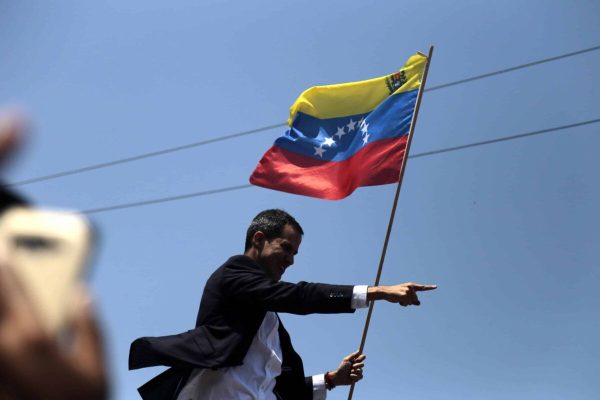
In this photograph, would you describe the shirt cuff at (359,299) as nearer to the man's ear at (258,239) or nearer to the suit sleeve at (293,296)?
the suit sleeve at (293,296)

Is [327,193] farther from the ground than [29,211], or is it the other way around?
[327,193]

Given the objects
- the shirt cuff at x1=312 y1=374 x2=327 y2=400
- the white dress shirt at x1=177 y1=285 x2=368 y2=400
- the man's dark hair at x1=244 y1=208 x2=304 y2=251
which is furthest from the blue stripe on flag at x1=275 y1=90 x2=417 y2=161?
the white dress shirt at x1=177 y1=285 x2=368 y2=400

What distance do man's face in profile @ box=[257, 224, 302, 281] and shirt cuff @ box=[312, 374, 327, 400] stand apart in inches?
27.4

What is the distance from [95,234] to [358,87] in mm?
5705

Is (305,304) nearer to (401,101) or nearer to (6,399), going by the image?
(401,101)

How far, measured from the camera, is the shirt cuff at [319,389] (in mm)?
5590

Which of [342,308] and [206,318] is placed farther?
[206,318]

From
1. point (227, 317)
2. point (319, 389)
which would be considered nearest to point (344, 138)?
point (319, 389)

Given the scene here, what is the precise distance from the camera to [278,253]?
5312 millimetres

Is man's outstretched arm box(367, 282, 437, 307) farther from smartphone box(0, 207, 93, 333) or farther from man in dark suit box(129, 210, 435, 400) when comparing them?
smartphone box(0, 207, 93, 333)

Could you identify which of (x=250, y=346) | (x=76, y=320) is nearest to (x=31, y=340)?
(x=76, y=320)

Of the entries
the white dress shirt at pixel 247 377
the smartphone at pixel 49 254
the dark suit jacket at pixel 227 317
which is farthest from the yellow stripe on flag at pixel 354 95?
the smartphone at pixel 49 254

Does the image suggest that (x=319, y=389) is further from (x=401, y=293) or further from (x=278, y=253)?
(x=401, y=293)

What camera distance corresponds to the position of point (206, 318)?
4980 mm
